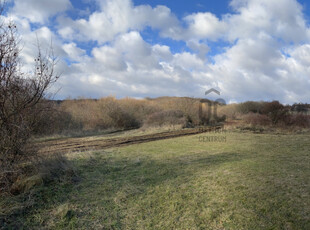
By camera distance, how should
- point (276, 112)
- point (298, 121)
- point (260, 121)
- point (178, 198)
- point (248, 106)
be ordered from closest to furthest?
point (178, 198) < point (298, 121) < point (260, 121) < point (276, 112) < point (248, 106)

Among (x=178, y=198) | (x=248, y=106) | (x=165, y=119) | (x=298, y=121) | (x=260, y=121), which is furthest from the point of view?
(x=248, y=106)

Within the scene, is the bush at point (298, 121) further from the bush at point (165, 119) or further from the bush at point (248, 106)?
the bush at point (248, 106)

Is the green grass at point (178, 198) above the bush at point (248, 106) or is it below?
below

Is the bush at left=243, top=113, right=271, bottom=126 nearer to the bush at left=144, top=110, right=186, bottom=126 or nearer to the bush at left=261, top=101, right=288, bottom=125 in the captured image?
the bush at left=261, top=101, right=288, bottom=125

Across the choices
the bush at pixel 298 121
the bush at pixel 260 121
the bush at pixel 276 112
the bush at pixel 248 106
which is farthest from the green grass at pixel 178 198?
the bush at pixel 248 106

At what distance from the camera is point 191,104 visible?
23516 mm

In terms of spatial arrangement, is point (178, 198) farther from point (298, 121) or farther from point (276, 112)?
point (276, 112)

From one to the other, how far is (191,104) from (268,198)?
65.6 feet

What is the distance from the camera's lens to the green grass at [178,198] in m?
3.38

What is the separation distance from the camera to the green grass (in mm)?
3381

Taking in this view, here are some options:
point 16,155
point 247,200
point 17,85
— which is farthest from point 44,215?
point 247,200

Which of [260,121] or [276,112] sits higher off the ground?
[276,112]

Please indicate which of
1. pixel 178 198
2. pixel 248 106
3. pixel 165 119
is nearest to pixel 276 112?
pixel 165 119

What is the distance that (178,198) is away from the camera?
4102 mm
